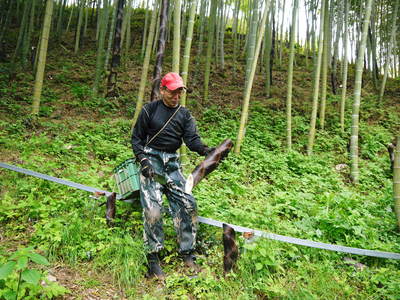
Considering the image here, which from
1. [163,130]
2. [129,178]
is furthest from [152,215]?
[163,130]

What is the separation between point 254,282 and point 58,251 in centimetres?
179

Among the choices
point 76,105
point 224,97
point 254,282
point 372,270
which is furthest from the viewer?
point 224,97

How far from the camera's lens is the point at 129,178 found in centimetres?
305

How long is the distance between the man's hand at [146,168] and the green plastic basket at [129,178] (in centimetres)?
34

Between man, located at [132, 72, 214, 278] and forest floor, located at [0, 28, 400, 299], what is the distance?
0.21m

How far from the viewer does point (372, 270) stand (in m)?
2.59

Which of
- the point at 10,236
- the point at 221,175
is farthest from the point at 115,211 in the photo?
the point at 221,175

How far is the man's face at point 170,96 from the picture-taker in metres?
2.78

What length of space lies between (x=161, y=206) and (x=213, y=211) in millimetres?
892

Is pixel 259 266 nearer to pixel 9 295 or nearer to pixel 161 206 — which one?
pixel 161 206

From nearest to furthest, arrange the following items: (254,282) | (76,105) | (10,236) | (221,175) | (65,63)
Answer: (254,282)
(10,236)
(221,175)
(76,105)
(65,63)

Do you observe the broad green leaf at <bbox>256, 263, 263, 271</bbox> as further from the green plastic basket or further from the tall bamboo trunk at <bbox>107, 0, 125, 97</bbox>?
the tall bamboo trunk at <bbox>107, 0, 125, 97</bbox>

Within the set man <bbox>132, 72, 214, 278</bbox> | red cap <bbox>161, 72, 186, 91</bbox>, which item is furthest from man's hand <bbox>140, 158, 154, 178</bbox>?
red cap <bbox>161, 72, 186, 91</bbox>

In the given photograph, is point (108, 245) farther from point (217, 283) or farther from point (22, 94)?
point (22, 94)
